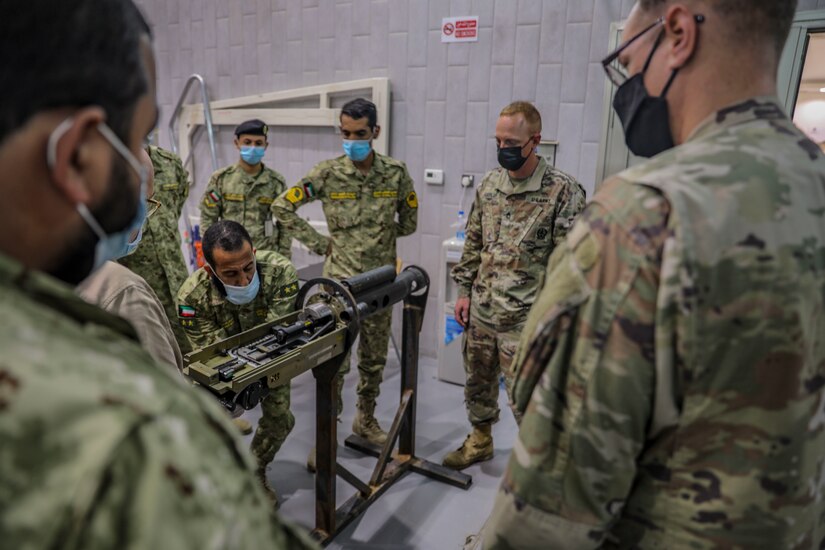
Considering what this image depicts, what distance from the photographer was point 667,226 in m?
0.70

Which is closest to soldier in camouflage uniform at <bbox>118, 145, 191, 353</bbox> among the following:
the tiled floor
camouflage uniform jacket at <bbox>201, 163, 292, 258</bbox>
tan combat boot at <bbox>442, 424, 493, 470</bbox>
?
camouflage uniform jacket at <bbox>201, 163, 292, 258</bbox>

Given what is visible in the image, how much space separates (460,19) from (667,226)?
303 cm

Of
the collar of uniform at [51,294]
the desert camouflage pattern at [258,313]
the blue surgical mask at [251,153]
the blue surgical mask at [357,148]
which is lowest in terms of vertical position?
the desert camouflage pattern at [258,313]

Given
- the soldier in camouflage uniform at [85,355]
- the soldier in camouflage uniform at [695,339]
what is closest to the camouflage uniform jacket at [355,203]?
the soldier in camouflage uniform at [695,339]

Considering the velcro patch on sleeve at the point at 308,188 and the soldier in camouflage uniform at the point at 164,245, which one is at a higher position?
the velcro patch on sleeve at the point at 308,188

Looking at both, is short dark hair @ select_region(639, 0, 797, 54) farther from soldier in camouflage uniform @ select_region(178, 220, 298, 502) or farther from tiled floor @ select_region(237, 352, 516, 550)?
tiled floor @ select_region(237, 352, 516, 550)

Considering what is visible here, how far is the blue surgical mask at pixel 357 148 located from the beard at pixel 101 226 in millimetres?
2320

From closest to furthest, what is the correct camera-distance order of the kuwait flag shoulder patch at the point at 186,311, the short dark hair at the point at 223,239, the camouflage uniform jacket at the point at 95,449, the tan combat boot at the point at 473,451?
1. the camouflage uniform jacket at the point at 95,449
2. the short dark hair at the point at 223,239
3. the kuwait flag shoulder patch at the point at 186,311
4. the tan combat boot at the point at 473,451

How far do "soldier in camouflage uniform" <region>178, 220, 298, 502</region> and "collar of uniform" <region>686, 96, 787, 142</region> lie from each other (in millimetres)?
1626

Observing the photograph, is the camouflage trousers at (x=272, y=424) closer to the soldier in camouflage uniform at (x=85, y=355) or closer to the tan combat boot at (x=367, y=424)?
the tan combat boot at (x=367, y=424)

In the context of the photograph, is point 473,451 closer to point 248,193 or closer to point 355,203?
point 355,203

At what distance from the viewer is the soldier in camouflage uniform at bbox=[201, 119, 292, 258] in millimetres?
3461

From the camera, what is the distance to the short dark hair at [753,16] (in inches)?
29.0

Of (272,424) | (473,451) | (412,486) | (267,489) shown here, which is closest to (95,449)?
(272,424)
